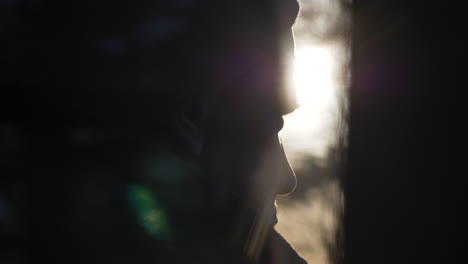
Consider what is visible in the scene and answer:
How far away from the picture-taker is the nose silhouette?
54.8 inches

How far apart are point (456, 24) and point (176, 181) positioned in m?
0.70

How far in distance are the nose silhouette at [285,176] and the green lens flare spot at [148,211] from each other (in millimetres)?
434

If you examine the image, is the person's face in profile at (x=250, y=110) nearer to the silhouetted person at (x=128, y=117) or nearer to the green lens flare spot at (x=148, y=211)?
the silhouetted person at (x=128, y=117)

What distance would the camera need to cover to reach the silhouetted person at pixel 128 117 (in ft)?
3.15

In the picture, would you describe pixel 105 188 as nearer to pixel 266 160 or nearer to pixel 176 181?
pixel 176 181

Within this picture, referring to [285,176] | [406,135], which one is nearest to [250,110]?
[285,176]

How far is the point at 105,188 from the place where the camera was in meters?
1.05

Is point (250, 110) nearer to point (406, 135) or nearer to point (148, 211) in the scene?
point (148, 211)

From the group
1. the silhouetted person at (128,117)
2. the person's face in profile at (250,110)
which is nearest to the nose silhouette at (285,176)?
the person's face in profile at (250,110)

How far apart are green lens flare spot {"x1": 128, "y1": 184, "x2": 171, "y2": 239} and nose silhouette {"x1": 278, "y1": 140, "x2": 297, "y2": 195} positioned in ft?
1.43

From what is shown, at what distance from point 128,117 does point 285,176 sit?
59 cm

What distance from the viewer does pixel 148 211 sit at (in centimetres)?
108

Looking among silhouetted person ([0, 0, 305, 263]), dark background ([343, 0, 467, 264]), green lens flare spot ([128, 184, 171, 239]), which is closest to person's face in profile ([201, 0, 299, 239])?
silhouetted person ([0, 0, 305, 263])

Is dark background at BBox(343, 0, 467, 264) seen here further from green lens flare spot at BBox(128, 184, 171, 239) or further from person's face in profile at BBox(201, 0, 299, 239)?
green lens flare spot at BBox(128, 184, 171, 239)
